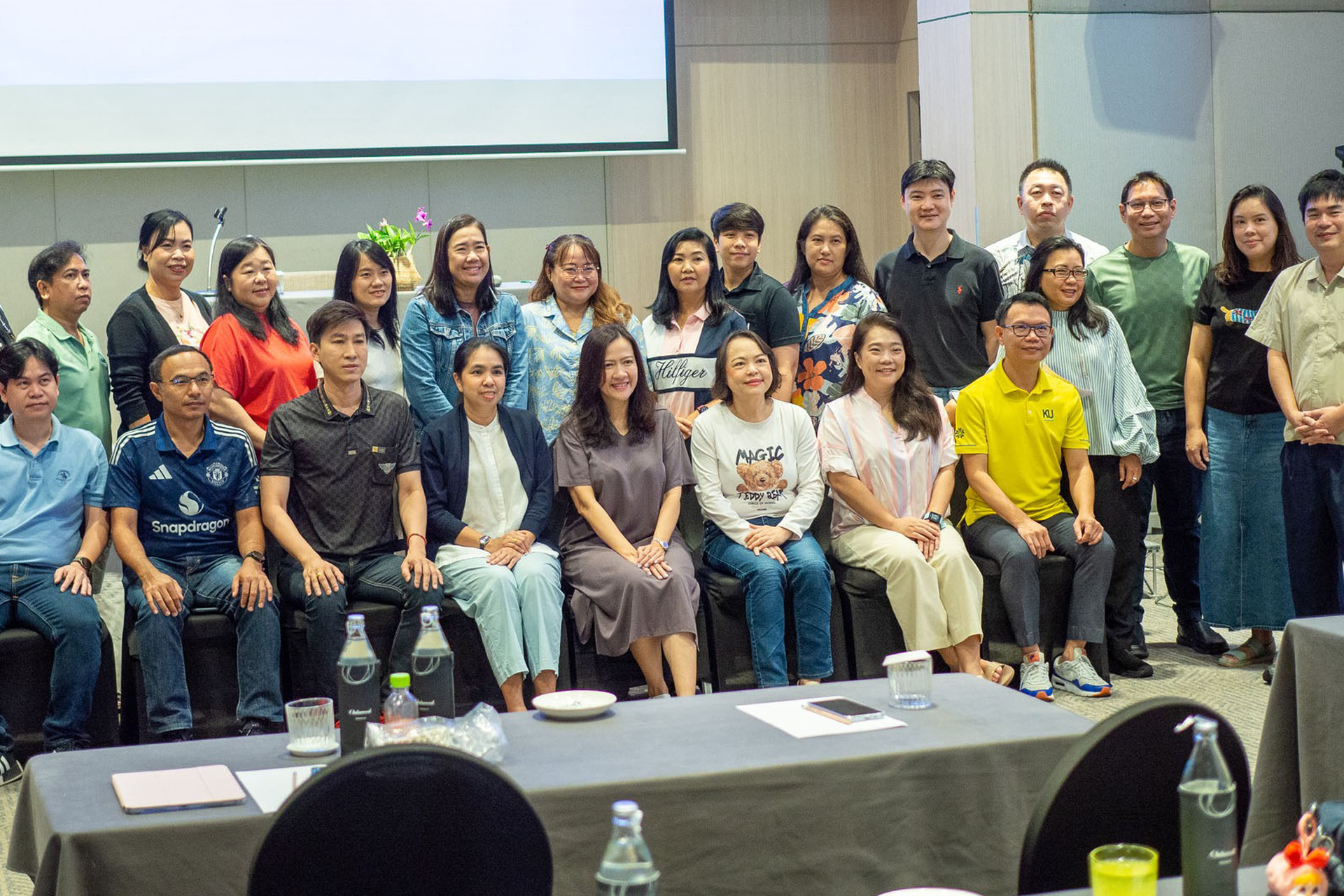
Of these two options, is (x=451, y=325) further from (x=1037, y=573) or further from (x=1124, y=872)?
(x=1124, y=872)

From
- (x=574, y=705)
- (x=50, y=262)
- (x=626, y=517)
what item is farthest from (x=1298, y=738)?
(x=50, y=262)

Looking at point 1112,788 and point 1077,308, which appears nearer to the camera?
point 1112,788

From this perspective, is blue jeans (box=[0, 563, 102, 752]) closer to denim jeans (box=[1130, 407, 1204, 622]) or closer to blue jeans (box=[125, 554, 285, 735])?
blue jeans (box=[125, 554, 285, 735])

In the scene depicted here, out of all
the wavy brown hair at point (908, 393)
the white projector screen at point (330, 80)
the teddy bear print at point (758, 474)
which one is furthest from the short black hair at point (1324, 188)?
the white projector screen at point (330, 80)

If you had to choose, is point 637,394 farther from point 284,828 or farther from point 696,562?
point 284,828

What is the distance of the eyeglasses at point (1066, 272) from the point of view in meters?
4.55

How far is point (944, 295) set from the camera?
15.7 feet

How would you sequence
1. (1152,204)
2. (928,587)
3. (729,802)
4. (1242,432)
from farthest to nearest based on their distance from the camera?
(1152,204)
(1242,432)
(928,587)
(729,802)

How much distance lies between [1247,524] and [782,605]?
5.55 ft

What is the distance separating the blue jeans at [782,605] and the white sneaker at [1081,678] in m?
0.82

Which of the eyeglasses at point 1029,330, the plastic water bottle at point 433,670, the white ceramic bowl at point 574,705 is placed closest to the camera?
the plastic water bottle at point 433,670

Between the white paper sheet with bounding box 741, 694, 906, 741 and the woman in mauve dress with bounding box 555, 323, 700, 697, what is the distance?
1.43 meters

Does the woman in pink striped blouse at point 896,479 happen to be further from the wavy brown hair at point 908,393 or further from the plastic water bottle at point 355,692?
the plastic water bottle at point 355,692

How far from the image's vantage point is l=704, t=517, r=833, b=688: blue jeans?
13.4ft
